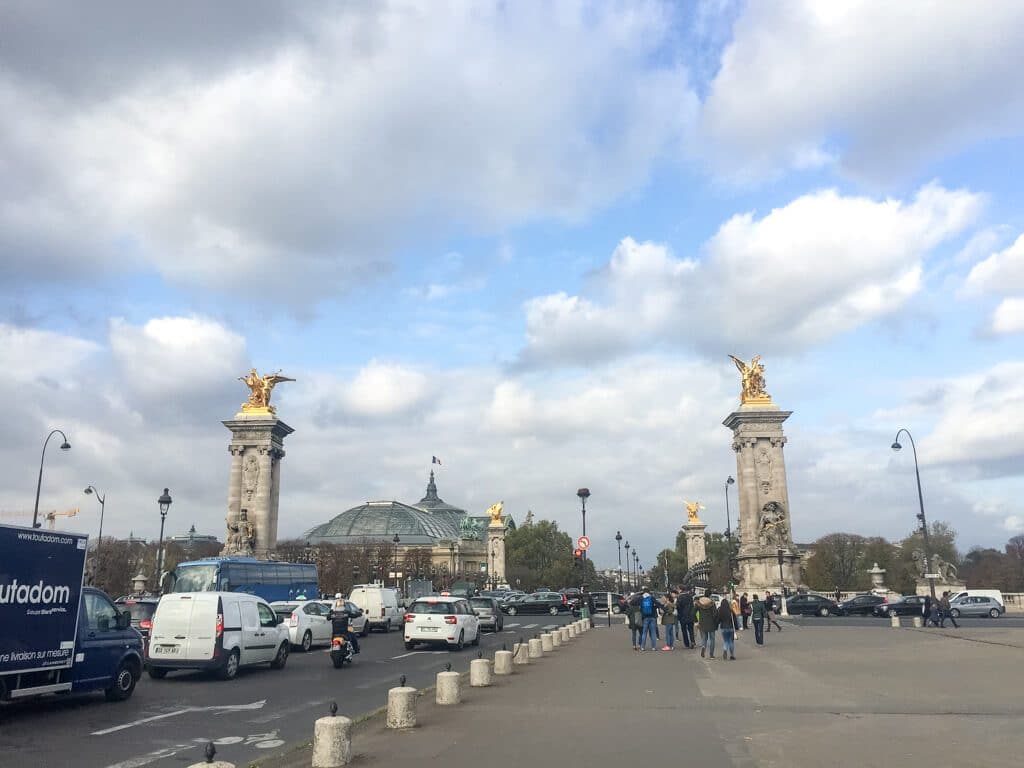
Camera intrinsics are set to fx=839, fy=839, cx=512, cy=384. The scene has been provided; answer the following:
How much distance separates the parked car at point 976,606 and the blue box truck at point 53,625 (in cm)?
4968

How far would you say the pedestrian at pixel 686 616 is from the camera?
2659 centimetres

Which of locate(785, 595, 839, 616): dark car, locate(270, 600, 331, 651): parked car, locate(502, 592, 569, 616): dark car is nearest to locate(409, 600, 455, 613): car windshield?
locate(270, 600, 331, 651): parked car

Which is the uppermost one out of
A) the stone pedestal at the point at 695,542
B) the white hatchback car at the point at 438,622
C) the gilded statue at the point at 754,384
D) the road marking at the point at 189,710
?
the gilded statue at the point at 754,384

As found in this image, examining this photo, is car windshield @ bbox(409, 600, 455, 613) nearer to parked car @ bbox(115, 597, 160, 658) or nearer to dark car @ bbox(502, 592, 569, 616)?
parked car @ bbox(115, 597, 160, 658)

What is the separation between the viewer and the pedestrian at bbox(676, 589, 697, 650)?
26594 millimetres

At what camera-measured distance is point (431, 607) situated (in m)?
27.5

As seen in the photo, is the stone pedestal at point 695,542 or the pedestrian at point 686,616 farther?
the stone pedestal at point 695,542

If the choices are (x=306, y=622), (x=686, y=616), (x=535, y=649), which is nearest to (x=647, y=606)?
(x=686, y=616)

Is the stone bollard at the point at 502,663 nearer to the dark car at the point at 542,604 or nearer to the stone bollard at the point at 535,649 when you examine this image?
the stone bollard at the point at 535,649

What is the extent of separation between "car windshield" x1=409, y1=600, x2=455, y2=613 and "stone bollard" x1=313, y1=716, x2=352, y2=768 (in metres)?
18.6

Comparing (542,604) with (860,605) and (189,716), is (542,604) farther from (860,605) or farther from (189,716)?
(189,716)

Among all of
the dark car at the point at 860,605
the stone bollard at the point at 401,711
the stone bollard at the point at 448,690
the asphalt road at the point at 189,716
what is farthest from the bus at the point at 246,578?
the dark car at the point at 860,605

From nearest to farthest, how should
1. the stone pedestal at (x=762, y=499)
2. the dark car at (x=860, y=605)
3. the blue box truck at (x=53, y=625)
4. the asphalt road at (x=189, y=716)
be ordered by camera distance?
1. the asphalt road at (x=189, y=716)
2. the blue box truck at (x=53, y=625)
3. the dark car at (x=860, y=605)
4. the stone pedestal at (x=762, y=499)

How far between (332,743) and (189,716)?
225 inches
